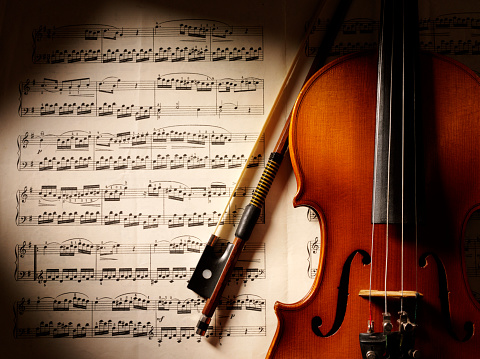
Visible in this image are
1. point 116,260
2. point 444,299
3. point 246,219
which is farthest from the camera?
point 116,260

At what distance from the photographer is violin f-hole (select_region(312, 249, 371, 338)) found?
1.19 m

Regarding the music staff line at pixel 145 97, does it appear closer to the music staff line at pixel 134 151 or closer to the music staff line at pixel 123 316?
the music staff line at pixel 134 151

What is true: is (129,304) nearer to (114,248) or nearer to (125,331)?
(125,331)

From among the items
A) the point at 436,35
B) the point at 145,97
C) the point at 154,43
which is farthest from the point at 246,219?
the point at 436,35

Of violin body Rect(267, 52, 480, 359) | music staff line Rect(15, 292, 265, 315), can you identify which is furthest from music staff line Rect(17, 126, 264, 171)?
music staff line Rect(15, 292, 265, 315)

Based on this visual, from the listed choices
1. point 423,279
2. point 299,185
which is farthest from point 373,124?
point 423,279

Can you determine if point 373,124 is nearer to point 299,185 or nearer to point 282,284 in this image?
point 299,185

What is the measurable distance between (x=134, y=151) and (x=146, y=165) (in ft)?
0.26

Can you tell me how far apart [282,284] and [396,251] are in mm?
550

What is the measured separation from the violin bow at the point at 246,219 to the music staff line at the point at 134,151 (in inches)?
5.1

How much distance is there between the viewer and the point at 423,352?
1175 mm

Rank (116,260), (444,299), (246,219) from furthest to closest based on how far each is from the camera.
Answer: (116,260) → (246,219) → (444,299)

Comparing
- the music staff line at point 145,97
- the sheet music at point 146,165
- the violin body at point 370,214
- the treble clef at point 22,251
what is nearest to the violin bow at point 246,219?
the sheet music at point 146,165

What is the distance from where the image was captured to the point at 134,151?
1.66 meters
